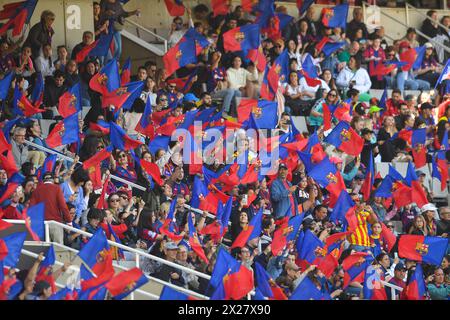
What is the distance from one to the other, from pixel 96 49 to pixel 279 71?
289 cm

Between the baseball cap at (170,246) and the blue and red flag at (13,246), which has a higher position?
the blue and red flag at (13,246)

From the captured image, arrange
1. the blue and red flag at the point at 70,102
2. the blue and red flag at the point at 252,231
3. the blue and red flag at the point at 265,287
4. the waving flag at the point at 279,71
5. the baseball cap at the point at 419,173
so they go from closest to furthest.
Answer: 1. the blue and red flag at the point at 265,287
2. the blue and red flag at the point at 252,231
3. the blue and red flag at the point at 70,102
4. the baseball cap at the point at 419,173
5. the waving flag at the point at 279,71

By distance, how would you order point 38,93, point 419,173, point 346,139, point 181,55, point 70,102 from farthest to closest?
point 181,55, point 419,173, point 346,139, point 38,93, point 70,102

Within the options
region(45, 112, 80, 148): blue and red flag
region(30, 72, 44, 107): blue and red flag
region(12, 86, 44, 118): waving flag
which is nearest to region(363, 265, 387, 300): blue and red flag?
region(45, 112, 80, 148): blue and red flag

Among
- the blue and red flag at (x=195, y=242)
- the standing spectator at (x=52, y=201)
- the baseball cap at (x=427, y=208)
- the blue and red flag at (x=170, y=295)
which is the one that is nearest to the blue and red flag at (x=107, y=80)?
the blue and red flag at (x=195, y=242)

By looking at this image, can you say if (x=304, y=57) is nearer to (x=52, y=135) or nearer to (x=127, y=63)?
(x=127, y=63)

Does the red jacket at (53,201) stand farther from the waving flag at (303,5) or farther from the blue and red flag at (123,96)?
the waving flag at (303,5)

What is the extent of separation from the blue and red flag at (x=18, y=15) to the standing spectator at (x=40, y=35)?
0.25 m

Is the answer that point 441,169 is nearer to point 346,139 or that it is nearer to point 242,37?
point 346,139

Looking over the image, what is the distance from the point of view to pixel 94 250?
16.5 metres

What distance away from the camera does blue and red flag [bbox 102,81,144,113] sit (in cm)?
2041

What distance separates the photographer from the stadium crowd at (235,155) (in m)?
18.0

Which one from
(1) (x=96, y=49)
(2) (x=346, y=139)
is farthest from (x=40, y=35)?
(2) (x=346, y=139)

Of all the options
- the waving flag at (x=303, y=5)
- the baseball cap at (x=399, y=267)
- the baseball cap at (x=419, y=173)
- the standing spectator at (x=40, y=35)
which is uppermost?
the standing spectator at (x=40, y=35)
